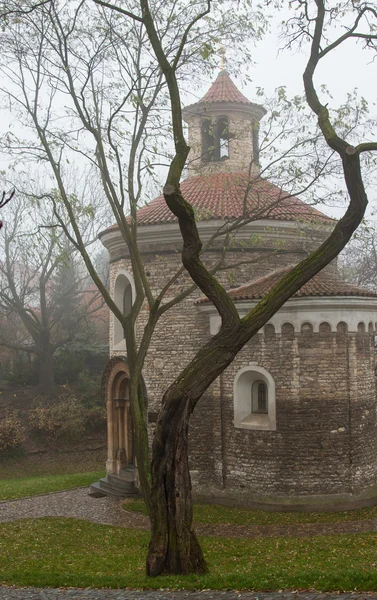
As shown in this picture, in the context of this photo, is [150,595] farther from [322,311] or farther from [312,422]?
[322,311]

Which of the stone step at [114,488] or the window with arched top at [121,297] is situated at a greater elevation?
the window with arched top at [121,297]

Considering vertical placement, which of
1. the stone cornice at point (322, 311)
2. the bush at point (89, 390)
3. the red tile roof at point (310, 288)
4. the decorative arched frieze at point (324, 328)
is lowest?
the bush at point (89, 390)

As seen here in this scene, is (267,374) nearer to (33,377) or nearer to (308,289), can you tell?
(308,289)

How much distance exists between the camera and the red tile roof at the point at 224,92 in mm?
20984

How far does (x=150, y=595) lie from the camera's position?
7.85m

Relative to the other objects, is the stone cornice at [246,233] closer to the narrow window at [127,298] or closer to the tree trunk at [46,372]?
the narrow window at [127,298]

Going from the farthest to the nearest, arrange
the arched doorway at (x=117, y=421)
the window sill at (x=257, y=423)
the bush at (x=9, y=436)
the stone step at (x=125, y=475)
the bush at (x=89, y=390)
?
the bush at (x=89, y=390) → the bush at (x=9, y=436) → the arched doorway at (x=117, y=421) → the stone step at (x=125, y=475) → the window sill at (x=257, y=423)

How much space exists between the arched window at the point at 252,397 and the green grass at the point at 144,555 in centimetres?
379

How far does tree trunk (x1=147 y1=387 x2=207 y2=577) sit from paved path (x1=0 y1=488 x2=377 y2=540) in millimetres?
4724

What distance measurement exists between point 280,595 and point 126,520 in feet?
28.2

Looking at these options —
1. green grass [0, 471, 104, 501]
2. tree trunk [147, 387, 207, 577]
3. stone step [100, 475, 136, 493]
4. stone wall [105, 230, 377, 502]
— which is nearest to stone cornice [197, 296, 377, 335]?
stone wall [105, 230, 377, 502]

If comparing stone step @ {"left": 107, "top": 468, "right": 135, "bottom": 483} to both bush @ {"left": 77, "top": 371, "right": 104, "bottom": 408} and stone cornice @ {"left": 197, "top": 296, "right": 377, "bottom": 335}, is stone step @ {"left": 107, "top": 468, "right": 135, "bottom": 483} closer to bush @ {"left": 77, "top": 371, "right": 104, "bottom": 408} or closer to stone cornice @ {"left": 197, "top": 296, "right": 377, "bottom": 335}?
stone cornice @ {"left": 197, "top": 296, "right": 377, "bottom": 335}

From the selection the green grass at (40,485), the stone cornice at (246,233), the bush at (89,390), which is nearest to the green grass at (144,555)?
the green grass at (40,485)

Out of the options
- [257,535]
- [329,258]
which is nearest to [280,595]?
[329,258]
